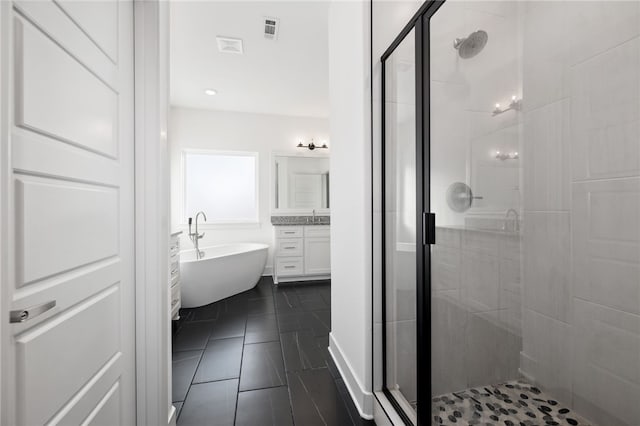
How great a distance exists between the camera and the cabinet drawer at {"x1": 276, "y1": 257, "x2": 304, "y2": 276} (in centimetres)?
419

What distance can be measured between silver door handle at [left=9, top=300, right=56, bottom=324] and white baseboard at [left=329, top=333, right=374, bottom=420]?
141 centimetres

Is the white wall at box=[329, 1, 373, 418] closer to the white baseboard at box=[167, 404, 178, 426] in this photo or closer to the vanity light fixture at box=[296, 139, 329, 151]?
the white baseboard at box=[167, 404, 178, 426]

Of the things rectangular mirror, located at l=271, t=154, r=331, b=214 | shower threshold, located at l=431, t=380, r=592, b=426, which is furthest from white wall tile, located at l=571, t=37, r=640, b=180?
rectangular mirror, located at l=271, t=154, r=331, b=214

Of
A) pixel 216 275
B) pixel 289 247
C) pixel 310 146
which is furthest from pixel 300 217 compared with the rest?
pixel 216 275

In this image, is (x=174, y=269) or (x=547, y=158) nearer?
(x=547, y=158)

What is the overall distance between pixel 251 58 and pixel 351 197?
2.21 metres

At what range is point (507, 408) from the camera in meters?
1.04

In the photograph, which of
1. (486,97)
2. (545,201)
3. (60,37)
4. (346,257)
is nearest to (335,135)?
(346,257)

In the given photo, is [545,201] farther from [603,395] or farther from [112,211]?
[112,211]

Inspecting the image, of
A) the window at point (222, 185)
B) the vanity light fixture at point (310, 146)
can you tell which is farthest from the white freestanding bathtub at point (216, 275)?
the vanity light fixture at point (310, 146)

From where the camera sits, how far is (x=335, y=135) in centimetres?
209

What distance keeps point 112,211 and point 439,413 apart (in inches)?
60.7

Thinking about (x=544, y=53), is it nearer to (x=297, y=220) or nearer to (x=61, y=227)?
(x=61, y=227)

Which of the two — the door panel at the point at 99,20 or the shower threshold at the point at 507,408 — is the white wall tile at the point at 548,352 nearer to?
the shower threshold at the point at 507,408
